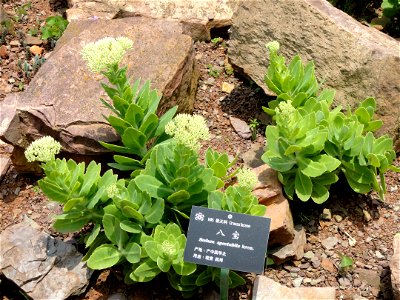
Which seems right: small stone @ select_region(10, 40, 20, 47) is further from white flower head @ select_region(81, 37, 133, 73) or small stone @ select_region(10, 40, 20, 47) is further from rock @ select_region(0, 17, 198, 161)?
white flower head @ select_region(81, 37, 133, 73)

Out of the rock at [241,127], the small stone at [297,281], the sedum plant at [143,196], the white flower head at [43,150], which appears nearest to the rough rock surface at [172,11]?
the rock at [241,127]

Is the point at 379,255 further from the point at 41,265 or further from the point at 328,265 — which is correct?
the point at 41,265

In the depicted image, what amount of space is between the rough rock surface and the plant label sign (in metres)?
2.81

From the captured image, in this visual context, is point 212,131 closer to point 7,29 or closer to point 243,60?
point 243,60

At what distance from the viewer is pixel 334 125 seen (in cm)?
383

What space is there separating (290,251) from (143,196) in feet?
3.28

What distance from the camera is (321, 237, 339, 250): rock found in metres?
3.87

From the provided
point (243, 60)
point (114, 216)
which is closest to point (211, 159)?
point (114, 216)

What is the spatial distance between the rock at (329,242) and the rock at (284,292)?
1.48 feet

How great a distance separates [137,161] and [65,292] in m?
0.91

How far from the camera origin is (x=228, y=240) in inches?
121

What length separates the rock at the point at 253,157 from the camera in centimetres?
430

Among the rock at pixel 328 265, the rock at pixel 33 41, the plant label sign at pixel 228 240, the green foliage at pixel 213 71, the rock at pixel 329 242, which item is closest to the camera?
the plant label sign at pixel 228 240

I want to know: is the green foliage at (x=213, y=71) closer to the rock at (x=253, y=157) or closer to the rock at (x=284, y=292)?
the rock at (x=253, y=157)
